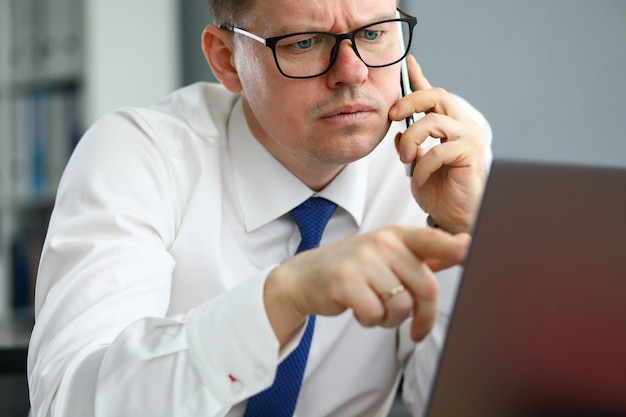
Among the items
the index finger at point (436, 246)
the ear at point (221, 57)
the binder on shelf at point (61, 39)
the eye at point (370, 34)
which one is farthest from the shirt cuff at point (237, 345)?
the binder on shelf at point (61, 39)

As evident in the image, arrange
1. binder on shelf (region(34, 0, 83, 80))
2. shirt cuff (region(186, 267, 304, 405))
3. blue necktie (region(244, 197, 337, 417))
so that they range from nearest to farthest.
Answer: shirt cuff (region(186, 267, 304, 405))
blue necktie (region(244, 197, 337, 417))
binder on shelf (region(34, 0, 83, 80))

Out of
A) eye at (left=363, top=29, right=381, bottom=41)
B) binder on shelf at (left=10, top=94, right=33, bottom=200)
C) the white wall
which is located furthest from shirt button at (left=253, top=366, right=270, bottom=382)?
binder on shelf at (left=10, top=94, right=33, bottom=200)

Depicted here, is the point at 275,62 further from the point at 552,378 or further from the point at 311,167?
the point at 552,378

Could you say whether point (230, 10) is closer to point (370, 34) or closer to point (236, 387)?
point (370, 34)

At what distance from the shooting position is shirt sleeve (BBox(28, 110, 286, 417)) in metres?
0.92

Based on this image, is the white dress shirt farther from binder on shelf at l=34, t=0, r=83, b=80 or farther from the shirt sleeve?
binder on shelf at l=34, t=0, r=83, b=80

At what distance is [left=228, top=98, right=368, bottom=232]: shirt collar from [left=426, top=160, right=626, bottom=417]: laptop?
0.88 metres

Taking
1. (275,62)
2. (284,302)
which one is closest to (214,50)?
(275,62)

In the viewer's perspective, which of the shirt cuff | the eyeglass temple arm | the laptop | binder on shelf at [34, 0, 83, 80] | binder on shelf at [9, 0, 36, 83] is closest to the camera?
the laptop

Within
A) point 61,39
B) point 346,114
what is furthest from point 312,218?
point 61,39

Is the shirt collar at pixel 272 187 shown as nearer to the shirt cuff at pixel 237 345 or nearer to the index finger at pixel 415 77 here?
the index finger at pixel 415 77

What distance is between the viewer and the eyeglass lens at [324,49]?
1.38 m

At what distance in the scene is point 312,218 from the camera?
1.53 metres

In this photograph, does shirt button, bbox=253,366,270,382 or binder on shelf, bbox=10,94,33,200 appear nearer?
shirt button, bbox=253,366,270,382
